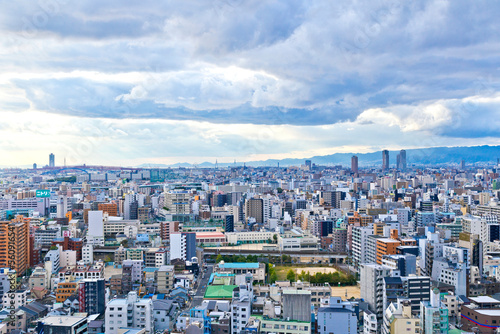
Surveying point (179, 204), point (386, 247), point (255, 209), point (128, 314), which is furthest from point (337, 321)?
point (179, 204)

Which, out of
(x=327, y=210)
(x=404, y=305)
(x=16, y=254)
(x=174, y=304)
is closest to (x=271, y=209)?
(x=327, y=210)

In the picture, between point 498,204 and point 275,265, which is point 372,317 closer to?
point 275,265

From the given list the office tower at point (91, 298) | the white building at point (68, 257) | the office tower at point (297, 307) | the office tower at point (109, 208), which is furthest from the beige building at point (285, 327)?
the office tower at point (109, 208)

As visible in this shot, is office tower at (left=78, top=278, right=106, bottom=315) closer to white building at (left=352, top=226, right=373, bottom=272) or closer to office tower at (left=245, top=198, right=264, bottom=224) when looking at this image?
white building at (left=352, top=226, right=373, bottom=272)

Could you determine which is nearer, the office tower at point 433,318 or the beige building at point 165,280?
the office tower at point 433,318

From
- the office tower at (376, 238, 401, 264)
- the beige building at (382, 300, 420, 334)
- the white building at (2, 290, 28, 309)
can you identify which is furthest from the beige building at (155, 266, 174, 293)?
the office tower at (376, 238, 401, 264)

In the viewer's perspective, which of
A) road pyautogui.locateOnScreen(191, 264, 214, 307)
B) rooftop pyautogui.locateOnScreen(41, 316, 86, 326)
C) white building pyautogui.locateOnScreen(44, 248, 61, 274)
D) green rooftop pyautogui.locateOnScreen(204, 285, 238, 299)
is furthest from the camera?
white building pyautogui.locateOnScreen(44, 248, 61, 274)

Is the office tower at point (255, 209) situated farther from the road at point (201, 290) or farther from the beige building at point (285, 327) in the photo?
the beige building at point (285, 327)

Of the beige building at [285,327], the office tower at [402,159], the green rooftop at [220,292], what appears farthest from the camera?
the office tower at [402,159]
